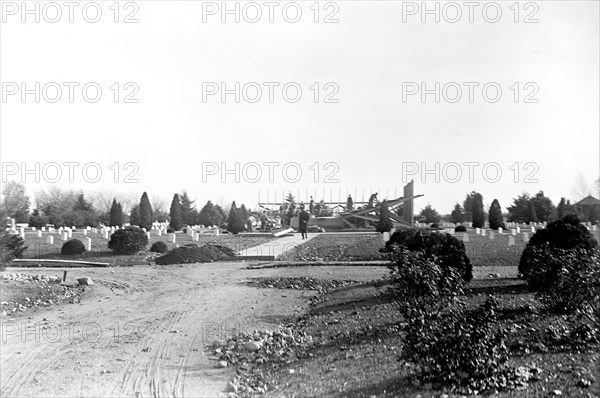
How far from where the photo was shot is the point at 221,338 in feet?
29.3

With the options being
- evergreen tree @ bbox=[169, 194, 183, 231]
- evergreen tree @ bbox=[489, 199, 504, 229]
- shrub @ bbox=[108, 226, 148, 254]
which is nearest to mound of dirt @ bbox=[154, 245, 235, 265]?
shrub @ bbox=[108, 226, 148, 254]

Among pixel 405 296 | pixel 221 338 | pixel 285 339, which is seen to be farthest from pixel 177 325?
pixel 405 296

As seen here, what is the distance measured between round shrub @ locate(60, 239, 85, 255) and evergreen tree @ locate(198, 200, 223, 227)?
75.7 feet

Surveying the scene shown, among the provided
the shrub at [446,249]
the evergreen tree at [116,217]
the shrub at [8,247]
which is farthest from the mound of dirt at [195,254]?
the shrub at [446,249]

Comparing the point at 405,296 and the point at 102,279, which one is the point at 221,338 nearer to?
the point at 405,296

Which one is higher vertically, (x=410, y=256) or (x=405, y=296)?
(x=410, y=256)

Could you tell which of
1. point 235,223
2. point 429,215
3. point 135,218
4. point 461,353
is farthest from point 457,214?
point 461,353

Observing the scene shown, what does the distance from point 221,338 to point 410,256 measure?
3.23 metres

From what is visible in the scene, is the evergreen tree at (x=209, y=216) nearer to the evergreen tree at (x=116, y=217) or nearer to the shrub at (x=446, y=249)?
the evergreen tree at (x=116, y=217)

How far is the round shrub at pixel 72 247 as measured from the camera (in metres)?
22.5

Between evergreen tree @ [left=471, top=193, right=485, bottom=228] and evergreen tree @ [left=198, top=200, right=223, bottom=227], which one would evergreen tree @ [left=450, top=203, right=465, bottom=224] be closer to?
evergreen tree @ [left=471, top=193, right=485, bottom=228]

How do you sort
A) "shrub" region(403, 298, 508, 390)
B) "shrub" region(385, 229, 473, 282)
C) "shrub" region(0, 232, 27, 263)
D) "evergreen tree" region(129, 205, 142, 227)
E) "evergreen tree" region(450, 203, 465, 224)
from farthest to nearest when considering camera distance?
1. "evergreen tree" region(450, 203, 465, 224)
2. "evergreen tree" region(129, 205, 142, 227)
3. "shrub" region(0, 232, 27, 263)
4. "shrub" region(385, 229, 473, 282)
5. "shrub" region(403, 298, 508, 390)

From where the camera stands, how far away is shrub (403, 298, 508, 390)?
5074 millimetres

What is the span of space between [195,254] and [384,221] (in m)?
16.1
